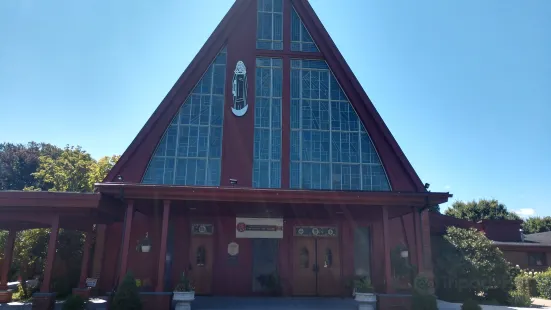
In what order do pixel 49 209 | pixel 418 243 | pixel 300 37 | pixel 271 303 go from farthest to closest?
pixel 300 37 < pixel 271 303 < pixel 418 243 < pixel 49 209

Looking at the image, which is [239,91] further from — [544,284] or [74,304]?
[544,284]

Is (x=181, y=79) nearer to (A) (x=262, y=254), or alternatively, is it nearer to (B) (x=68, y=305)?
(A) (x=262, y=254)

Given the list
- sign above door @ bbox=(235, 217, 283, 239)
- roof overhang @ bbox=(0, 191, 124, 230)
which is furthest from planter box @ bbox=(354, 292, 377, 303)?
roof overhang @ bbox=(0, 191, 124, 230)

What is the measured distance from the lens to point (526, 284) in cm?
2086

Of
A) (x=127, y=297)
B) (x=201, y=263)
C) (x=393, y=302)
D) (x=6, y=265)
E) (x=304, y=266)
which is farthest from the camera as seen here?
(x=304, y=266)

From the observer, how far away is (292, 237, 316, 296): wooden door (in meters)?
16.4

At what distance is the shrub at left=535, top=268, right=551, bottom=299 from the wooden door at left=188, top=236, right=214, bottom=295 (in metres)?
17.0

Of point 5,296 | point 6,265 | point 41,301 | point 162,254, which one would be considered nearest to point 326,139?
point 162,254

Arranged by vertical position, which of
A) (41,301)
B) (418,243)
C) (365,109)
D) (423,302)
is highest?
(365,109)

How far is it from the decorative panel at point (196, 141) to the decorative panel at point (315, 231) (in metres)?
3.84

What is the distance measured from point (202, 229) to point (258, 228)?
2.59 meters

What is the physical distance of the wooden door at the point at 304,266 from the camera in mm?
16438

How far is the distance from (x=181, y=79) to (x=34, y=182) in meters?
35.1

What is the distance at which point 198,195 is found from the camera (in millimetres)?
12375
